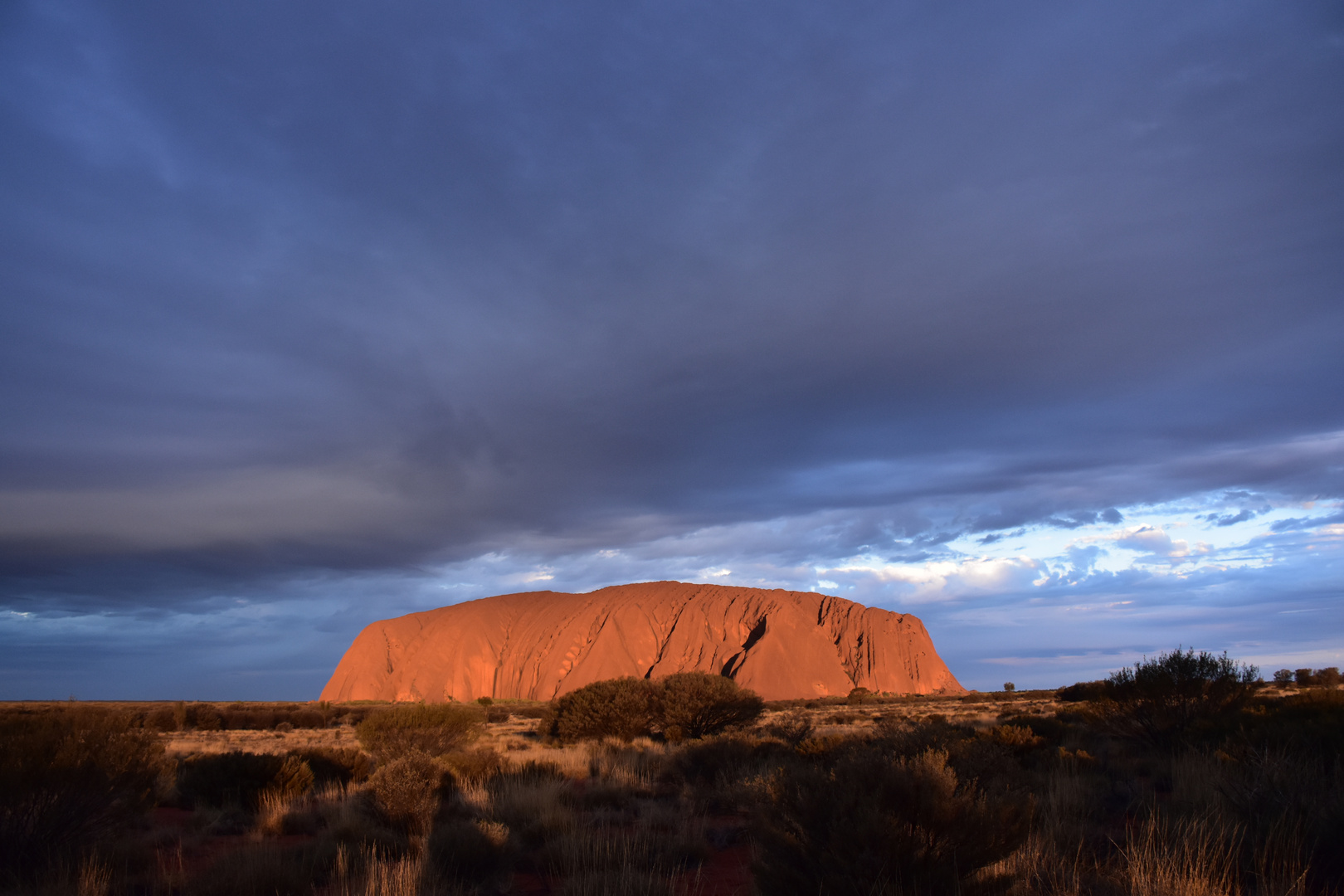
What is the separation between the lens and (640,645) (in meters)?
86.9

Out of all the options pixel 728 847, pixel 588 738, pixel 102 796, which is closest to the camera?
pixel 102 796

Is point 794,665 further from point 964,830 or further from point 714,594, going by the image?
point 964,830

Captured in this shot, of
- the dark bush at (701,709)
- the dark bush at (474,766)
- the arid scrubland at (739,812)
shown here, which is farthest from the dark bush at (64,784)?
the dark bush at (701,709)

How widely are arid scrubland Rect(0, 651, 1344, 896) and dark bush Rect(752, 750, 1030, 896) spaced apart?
16 mm

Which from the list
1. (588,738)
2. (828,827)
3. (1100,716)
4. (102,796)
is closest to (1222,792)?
(828,827)

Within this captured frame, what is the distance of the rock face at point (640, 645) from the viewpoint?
269ft

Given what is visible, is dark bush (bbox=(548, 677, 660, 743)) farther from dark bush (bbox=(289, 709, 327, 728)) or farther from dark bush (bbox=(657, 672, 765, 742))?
dark bush (bbox=(289, 709, 327, 728))

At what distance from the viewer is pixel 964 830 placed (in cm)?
502

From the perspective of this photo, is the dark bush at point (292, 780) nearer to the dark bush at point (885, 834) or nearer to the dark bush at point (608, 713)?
the dark bush at point (885, 834)

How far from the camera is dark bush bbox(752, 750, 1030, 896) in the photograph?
189 inches

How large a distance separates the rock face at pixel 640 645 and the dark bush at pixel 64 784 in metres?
72.9

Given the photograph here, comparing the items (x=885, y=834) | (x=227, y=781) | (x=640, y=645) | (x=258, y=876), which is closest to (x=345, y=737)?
(x=227, y=781)

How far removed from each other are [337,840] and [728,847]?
472cm

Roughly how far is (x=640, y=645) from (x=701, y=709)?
218ft
